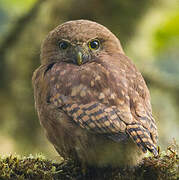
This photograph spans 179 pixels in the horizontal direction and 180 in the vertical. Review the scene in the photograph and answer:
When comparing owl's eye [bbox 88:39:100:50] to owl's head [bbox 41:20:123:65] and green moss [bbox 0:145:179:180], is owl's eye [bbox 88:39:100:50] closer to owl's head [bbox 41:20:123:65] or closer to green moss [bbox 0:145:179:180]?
owl's head [bbox 41:20:123:65]

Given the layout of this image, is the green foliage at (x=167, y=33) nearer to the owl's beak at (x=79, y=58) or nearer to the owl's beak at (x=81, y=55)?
the owl's beak at (x=81, y=55)

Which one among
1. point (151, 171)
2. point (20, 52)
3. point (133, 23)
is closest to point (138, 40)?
point (133, 23)

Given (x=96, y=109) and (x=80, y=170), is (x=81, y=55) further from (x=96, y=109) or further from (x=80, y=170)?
(x=80, y=170)

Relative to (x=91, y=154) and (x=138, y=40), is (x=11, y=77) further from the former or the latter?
(x=91, y=154)

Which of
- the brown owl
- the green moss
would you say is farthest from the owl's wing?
the green moss

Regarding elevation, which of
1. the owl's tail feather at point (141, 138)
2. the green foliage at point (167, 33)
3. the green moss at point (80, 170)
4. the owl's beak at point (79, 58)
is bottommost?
the green moss at point (80, 170)

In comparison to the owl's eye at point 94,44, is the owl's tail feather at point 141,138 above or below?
below

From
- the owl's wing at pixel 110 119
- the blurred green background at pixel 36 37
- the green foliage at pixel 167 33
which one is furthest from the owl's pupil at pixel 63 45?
the green foliage at pixel 167 33
